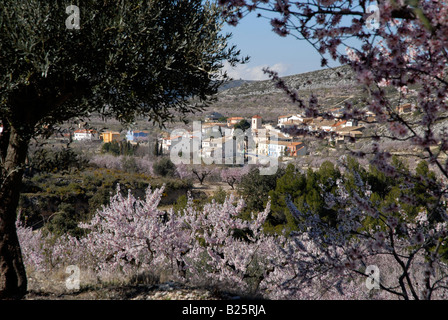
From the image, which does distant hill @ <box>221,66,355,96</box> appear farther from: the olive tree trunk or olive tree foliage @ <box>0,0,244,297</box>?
the olive tree trunk

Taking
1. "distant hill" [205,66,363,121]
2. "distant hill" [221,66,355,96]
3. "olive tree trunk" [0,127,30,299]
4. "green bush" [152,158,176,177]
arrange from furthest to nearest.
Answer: "distant hill" [221,66,355,96], "distant hill" [205,66,363,121], "green bush" [152,158,176,177], "olive tree trunk" [0,127,30,299]

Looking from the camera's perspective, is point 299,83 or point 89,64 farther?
point 299,83

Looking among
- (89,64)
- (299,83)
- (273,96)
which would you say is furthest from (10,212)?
(273,96)

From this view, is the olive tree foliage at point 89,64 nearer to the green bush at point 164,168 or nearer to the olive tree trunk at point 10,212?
the olive tree trunk at point 10,212

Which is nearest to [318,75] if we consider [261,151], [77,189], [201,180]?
[261,151]

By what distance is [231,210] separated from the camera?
32.1 ft

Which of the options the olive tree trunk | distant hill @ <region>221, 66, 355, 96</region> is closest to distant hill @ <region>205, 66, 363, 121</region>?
distant hill @ <region>221, 66, 355, 96</region>

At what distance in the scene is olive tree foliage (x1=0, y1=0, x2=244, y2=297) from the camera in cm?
466

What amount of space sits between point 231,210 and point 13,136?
18.5 ft

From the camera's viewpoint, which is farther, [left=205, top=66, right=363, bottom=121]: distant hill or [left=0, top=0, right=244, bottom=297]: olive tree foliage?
[left=205, top=66, right=363, bottom=121]: distant hill

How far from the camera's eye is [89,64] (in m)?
5.05

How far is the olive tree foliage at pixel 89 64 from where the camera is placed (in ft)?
15.3

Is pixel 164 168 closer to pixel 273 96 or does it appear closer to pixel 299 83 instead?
pixel 299 83
